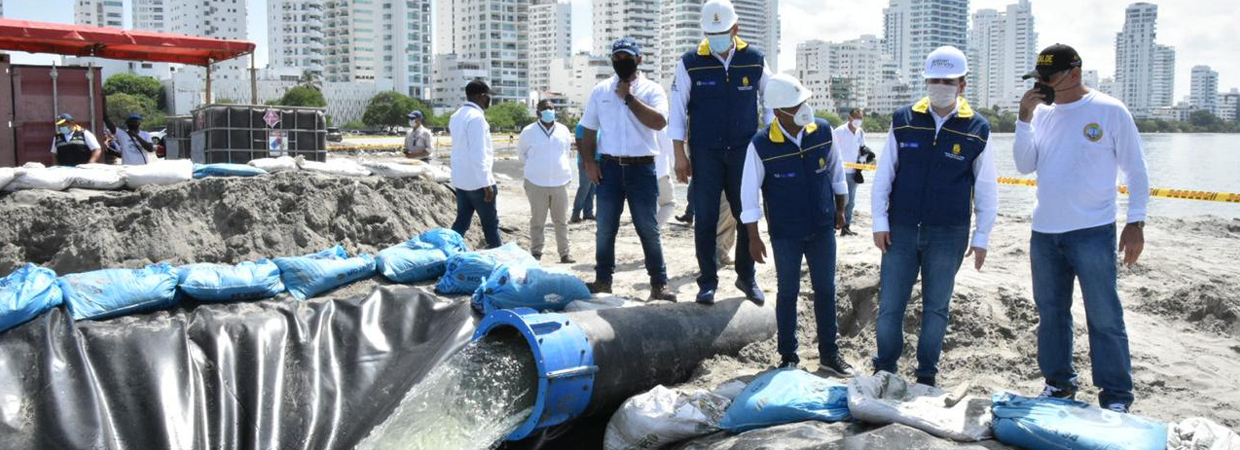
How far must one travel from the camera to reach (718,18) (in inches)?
220

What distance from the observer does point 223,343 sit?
227 inches

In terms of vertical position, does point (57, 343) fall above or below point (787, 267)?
below

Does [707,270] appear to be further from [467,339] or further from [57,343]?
[57,343]

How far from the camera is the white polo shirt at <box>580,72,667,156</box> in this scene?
614 centimetres

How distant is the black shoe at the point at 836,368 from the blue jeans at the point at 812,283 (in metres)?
0.02

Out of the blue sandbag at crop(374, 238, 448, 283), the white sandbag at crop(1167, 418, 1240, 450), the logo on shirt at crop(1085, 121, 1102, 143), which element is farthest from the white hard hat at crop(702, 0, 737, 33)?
the white sandbag at crop(1167, 418, 1240, 450)

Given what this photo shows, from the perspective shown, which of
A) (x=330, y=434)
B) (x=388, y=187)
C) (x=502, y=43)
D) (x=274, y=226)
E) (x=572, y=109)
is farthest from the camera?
(x=502, y=43)

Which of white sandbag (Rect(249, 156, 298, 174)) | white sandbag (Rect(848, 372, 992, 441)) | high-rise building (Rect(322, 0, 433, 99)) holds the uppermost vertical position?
high-rise building (Rect(322, 0, 433, 99))

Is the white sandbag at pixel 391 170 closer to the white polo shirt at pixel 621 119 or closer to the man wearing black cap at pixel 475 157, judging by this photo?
the man wearing black cap at pixel 475 157

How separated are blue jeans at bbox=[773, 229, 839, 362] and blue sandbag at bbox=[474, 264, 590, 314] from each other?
162cm

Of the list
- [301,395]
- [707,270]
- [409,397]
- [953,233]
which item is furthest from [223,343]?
[953,233]

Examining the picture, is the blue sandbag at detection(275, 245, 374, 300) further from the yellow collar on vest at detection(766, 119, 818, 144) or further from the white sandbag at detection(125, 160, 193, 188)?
the yellow collar on vest at detection(766, 119, 818, 144)

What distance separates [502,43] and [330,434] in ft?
486

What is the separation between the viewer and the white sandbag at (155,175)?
9.06 meters
